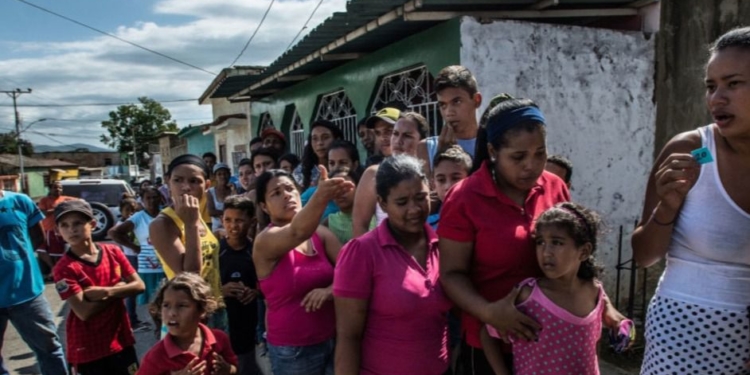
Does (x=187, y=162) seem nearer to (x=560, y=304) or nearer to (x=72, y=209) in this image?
(x=72, y=209)

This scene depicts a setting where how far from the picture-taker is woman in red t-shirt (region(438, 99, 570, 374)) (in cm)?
183

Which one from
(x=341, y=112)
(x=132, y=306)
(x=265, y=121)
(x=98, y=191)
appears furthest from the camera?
(x=265, y=121)

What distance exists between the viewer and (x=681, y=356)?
1.67 meters

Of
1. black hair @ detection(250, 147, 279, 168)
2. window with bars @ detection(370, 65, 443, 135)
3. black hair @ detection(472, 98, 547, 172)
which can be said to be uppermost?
window with bars @ detection(370, 65, 443, 135)

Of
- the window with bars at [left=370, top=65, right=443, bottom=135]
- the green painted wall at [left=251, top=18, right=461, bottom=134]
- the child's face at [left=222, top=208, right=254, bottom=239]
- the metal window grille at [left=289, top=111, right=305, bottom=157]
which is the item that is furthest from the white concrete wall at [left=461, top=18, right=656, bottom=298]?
the metal window grille at [left=289, top=111, right=305, bottom=157]

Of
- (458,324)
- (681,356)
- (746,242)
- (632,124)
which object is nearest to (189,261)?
(458,324)

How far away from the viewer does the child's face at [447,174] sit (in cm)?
266

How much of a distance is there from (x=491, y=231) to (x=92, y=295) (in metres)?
2.55

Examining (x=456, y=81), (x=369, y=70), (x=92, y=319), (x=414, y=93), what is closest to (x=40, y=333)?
(x=92, y=319)

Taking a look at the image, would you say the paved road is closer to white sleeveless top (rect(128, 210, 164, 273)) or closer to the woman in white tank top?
white sleeveless top (rect(128, 210, 164, 273))

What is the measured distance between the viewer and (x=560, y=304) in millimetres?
1800

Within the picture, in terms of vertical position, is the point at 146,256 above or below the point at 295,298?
below

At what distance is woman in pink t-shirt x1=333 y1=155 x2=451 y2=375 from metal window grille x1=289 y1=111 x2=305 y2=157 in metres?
8.49

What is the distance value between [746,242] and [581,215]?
0.48 m
